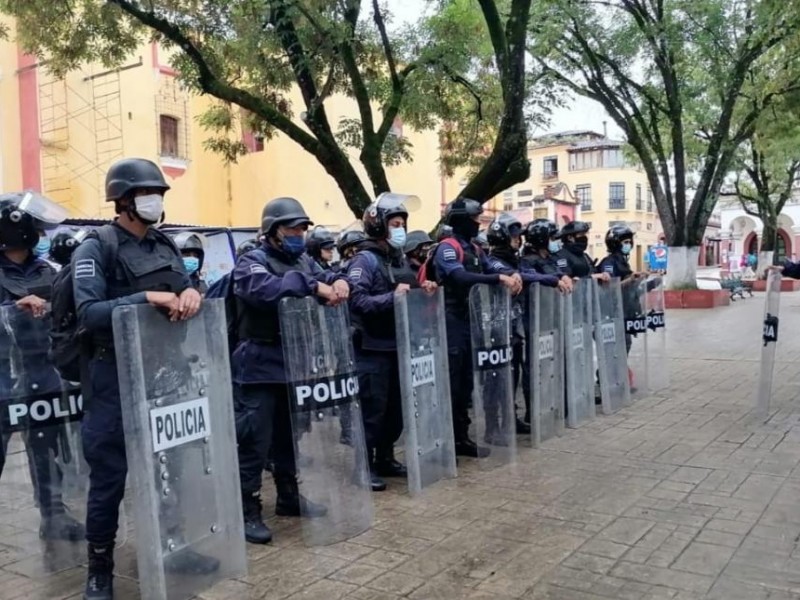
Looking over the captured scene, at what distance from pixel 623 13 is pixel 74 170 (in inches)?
525

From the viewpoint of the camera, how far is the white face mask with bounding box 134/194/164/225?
3.33 metres

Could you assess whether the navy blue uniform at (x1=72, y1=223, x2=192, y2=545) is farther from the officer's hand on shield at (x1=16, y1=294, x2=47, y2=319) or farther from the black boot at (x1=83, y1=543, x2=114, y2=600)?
the officer's hand on shield at (x1=16, y1=294, x2=47, y2=319)

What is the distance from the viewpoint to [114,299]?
3.23 metres

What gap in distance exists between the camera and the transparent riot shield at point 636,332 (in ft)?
25.4

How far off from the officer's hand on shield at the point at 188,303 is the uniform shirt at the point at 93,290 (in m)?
0.15

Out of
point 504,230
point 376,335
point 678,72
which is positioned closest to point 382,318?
point 376,335

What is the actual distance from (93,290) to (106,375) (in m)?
0.38

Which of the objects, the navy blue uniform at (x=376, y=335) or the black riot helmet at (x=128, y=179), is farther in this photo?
the navy blue uniform at (x=376, y=335)

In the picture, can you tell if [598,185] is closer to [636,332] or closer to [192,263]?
[636,332]

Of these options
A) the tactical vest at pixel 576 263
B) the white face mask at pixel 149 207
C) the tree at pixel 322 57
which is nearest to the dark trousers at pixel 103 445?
the white face mask at pixel 149 207

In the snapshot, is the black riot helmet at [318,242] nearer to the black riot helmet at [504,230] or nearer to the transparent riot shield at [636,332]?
the black riot helmet at [504,230]

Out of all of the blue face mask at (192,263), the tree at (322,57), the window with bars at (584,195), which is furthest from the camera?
the window with bars at (584,195)

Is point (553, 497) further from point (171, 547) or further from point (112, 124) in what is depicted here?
point (112, 124)

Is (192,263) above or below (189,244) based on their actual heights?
below
